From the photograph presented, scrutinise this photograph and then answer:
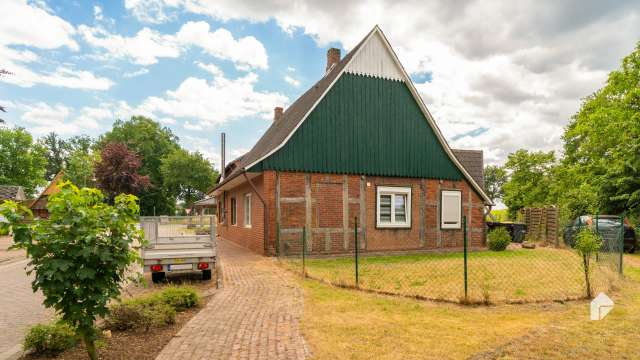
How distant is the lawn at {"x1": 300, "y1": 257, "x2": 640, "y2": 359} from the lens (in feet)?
16.1

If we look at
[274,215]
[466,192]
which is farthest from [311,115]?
[466,192]

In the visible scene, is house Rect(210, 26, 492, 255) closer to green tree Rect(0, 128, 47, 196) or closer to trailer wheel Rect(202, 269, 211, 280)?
trailer wheel Rect(202, 269, 211, 280)

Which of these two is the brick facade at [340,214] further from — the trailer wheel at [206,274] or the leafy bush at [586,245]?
the leafy bush at [586,245]

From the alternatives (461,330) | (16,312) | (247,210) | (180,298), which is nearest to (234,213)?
(247,210)

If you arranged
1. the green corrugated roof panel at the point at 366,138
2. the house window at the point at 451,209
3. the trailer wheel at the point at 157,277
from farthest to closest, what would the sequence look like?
1. the house window at the point at 451,209
2. the green corrugated roof panel at the point at 366,138
3. the trailer wheel at the point at 157,277

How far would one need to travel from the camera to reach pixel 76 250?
4.16 metres

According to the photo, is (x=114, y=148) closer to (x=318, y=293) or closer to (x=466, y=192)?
(x=466, y=192)

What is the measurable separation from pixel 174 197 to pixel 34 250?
62.9m

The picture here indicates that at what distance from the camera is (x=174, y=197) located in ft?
209

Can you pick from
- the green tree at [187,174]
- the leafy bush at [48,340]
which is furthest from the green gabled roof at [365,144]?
the green tree at [187,174]

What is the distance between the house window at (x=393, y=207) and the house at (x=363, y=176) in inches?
1.6

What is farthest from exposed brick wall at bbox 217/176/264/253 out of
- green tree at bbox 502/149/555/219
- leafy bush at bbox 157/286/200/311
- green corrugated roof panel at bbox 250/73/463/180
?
green tree at bbox 502/149/555/219

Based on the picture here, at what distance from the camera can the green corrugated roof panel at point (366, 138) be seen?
48.3 feet

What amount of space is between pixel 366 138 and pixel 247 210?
241 inches
